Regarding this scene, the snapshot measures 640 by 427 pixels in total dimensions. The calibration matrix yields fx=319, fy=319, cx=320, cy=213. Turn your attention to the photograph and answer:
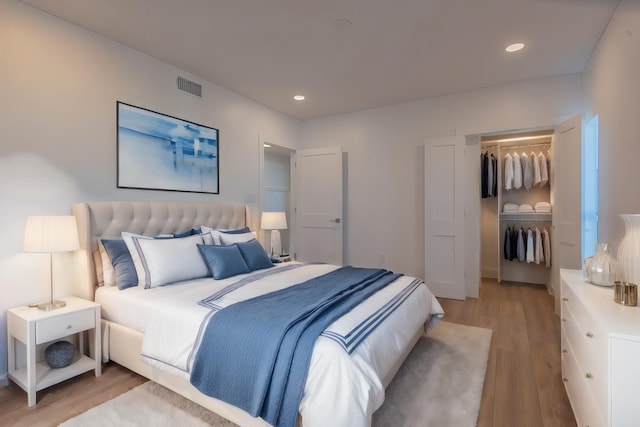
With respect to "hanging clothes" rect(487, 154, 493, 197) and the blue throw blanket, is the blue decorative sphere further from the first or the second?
"hanging clothes" rect(487, 154, 493, 197)

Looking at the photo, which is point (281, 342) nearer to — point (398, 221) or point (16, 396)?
point (16, 396)

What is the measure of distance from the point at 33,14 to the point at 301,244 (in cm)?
395

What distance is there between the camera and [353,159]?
5.06m

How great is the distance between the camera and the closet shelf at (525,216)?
4.89m

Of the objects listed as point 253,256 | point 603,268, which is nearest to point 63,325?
point 253,256

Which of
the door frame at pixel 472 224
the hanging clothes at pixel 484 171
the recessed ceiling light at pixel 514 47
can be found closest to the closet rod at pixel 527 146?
the hanging clothes at pixel 484 171

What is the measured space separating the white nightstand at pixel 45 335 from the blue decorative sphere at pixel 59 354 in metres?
0.04

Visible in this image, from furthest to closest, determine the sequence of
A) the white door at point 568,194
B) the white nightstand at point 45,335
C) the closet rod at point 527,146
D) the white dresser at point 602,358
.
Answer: the closet rod at point 527,146
the white door at point 568,194
the white nightstand at point 45,335
the white dresser at point 602,358

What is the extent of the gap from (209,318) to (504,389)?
1.95 meters

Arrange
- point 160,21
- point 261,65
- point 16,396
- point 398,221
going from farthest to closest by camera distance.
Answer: point 398,221 → point 261,65 → point 160,21 → point 16,396

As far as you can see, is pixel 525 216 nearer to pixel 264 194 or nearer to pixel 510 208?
pixel 510 208

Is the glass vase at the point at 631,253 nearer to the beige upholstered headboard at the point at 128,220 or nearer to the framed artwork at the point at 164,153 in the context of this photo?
the beige upholstered headboard at the point at 128,220

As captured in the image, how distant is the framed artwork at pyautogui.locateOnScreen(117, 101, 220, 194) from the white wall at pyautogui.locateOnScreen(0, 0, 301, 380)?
83 mm

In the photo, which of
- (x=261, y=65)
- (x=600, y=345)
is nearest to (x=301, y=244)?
(x=261, y=65)
